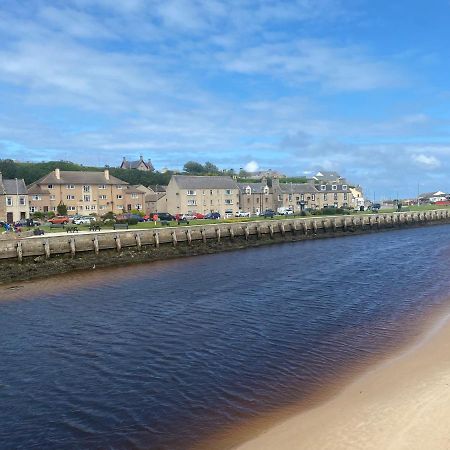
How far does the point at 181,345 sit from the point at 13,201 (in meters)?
76.1

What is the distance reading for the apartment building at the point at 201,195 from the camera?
10500cm

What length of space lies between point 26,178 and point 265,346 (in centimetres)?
14099

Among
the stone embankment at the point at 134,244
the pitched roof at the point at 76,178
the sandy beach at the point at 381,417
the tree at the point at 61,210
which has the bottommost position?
the sandy beach at the point at 381,417

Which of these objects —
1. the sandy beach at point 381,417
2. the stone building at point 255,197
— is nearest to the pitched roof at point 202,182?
the stone building at point 255,197

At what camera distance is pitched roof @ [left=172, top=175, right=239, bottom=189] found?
105562 millimetres

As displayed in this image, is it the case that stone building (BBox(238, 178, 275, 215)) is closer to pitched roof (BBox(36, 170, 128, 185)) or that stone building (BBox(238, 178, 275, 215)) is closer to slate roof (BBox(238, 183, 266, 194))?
slate roof (BBox(238, 183, 266, 194))

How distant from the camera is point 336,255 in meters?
53.1

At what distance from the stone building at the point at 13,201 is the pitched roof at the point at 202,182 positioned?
104ft

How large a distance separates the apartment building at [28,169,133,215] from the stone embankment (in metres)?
48.8

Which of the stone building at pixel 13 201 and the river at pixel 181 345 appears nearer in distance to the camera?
the river at pixel 181 345

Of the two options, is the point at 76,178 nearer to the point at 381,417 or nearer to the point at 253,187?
the point at 253,187

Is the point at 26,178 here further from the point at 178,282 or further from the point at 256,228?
the point at 178,282

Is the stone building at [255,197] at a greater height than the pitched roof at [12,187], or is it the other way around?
the pitched roof at [12,187]

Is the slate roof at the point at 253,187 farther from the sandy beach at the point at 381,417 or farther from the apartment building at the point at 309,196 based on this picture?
the sandy beach at the point at 381,417
